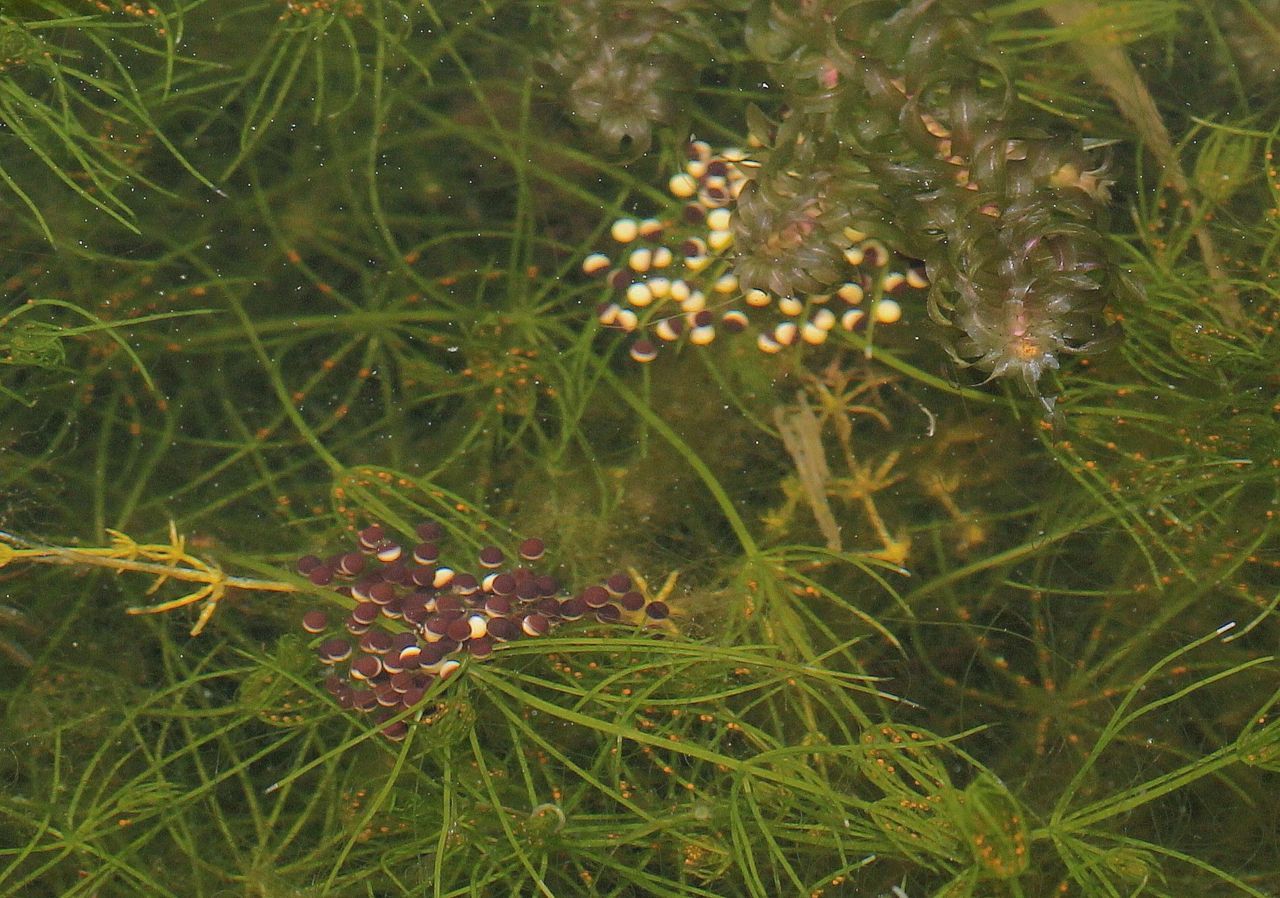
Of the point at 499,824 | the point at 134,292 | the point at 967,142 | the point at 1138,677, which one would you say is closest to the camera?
the point at 967,142

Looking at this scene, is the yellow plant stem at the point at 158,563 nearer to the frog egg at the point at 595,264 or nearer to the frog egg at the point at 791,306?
the frog egg at the point at 595,264

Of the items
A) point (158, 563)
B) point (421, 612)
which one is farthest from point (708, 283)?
point (158, 563)

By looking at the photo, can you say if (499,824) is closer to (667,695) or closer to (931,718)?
(667,695)

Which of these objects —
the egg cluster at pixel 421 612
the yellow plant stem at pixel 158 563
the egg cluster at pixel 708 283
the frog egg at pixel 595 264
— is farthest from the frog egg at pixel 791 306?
the yellow plant stem at pixel 158 563

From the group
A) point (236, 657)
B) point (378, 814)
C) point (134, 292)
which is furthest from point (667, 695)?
point (134, 292)

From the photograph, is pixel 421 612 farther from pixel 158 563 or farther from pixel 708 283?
pixel 708 283
